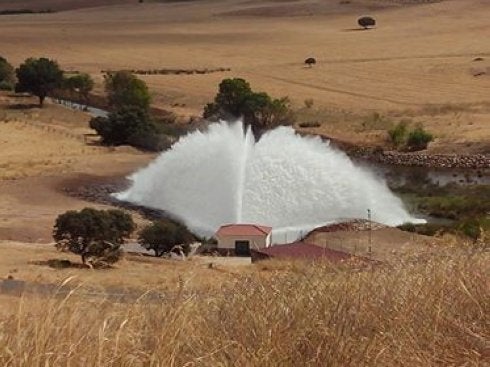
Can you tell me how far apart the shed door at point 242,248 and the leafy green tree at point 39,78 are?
38.8 metres

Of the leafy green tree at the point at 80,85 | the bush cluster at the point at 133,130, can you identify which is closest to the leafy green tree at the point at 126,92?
the leafy green tree at the point at 80,85

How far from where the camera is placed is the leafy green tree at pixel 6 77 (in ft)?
237

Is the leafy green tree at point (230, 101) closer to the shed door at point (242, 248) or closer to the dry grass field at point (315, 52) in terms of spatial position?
the dry grass field at point (315, 52)

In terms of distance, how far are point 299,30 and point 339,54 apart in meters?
21.3

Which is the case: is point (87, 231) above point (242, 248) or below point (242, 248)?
above

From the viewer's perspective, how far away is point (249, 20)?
400 ft

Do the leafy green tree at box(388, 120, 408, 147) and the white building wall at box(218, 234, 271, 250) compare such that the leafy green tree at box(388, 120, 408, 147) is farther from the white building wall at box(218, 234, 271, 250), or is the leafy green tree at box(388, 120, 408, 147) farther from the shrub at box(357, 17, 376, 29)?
the shrub at box(357, 17, 376, 29)

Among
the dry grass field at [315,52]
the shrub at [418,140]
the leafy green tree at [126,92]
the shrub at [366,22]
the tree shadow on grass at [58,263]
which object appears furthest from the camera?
the shrub at [366,22]

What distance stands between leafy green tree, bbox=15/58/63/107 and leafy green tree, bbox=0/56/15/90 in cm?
403

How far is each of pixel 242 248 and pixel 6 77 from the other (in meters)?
49.0

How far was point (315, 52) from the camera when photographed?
90.8 metres

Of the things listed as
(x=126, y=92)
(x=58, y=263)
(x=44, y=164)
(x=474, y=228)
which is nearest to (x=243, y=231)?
(x=58, y=263)

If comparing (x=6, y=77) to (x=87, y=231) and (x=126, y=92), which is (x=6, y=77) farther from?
(x=87, y=231)

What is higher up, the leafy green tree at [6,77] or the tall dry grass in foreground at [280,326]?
the tall dry grass in foreground at [280,326]
